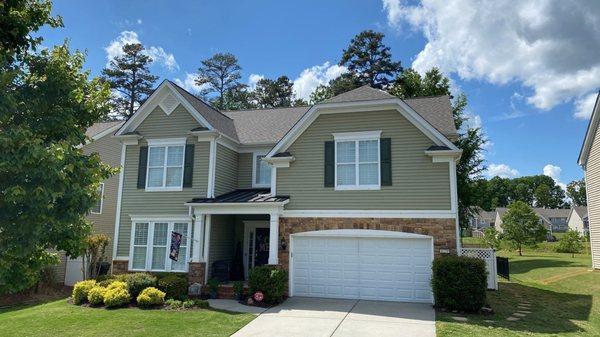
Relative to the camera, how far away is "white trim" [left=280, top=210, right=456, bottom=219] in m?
13.9

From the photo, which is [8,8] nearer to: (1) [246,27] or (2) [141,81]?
(1) [246,27]

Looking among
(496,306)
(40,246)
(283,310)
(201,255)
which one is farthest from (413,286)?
(40,246)

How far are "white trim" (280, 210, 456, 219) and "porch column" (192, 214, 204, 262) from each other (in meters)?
3.22

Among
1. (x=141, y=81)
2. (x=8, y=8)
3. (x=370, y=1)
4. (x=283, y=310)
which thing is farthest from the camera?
(x=141, y=81)

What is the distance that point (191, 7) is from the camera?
14898 millimetres

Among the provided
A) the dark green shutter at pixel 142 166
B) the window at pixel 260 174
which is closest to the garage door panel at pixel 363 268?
the window at pixel 260 174

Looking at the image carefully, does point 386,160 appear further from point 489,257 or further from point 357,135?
point 489,257

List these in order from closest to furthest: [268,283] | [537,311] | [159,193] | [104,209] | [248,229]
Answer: [537,311], [268,283], [159,193], [248,229], [104,209]

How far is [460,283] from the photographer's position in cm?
1229

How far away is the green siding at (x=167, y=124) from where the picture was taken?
17.3 metres

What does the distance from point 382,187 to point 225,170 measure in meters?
6.72

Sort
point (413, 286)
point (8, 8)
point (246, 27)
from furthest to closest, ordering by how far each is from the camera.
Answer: point (246, 27)
point (413, 286)
point (8, 8)

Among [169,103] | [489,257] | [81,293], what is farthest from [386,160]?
[81,293]

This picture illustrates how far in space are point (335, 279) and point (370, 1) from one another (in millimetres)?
9911
